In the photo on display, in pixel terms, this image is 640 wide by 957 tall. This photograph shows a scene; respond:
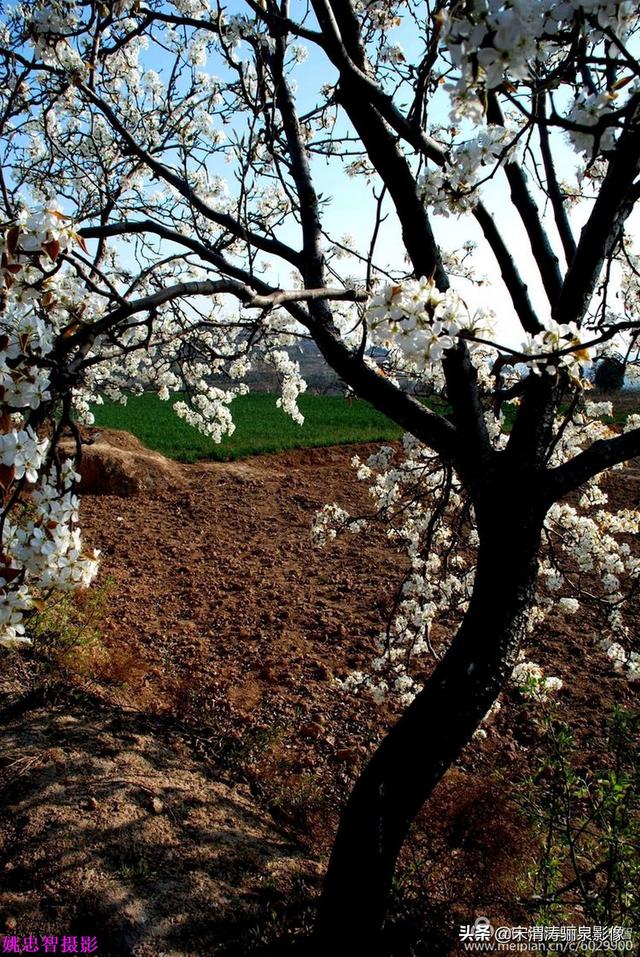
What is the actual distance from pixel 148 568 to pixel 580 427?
16.7ft

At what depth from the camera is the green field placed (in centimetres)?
1377

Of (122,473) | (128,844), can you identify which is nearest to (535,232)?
(128,844)

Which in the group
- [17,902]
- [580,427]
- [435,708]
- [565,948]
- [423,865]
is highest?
[580,427]

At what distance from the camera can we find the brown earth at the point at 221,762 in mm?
2570

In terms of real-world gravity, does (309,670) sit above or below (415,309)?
below

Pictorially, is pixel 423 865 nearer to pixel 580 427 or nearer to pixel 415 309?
pixel 580 427

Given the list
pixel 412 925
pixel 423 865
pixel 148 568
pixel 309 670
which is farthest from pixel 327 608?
pixel 412 925

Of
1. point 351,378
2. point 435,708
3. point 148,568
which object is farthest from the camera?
point 148,568

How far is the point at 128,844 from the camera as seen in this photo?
9.12ft

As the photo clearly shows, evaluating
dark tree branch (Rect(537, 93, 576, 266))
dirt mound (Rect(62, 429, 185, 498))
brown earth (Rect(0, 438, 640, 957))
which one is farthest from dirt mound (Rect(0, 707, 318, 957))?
dirt mound (Rect(62, 429, 185, 498))

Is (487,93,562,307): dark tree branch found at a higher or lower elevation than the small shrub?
higher

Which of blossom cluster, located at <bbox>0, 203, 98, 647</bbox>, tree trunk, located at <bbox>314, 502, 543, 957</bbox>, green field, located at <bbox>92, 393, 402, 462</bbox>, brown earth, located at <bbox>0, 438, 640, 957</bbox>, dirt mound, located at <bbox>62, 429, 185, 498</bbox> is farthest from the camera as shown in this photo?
green field, located at <bbox>92, 393, 402, 462</bbox>

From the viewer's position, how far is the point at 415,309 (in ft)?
5.21

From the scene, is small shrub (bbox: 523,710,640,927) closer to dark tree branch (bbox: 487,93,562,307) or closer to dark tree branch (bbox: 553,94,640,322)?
dark tree branch (bbox: 553,94,640,322)
